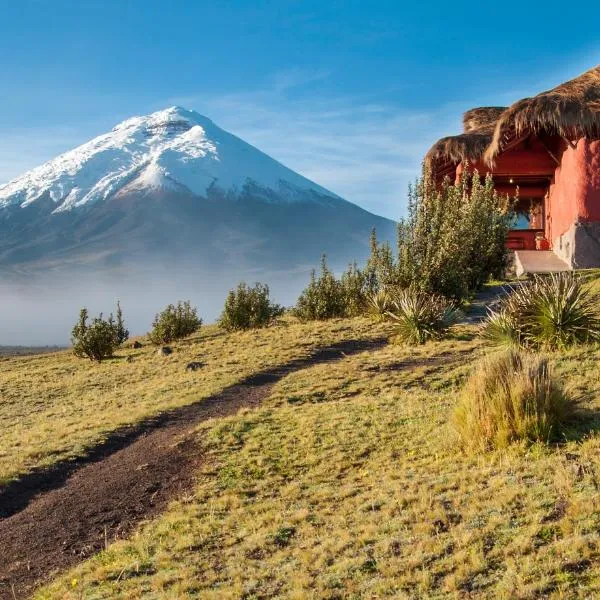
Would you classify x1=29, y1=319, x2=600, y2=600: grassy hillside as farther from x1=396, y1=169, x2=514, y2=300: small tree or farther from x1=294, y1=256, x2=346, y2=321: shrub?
x1=294, y1=256, x2=346, y2=321: shrub

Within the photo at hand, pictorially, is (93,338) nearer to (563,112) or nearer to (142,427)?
(142,427)

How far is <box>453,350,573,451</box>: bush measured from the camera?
8023mm

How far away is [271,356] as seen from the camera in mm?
17922

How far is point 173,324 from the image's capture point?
92.5ft

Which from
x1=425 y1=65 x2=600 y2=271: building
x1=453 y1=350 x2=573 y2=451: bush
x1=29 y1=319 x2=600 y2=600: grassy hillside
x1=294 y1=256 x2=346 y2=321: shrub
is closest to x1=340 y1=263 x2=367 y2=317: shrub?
x1=294 y1=256 x2=346 y2=321: shrub

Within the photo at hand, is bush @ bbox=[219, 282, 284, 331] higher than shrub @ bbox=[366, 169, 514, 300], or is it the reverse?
shrub @ bbox=[366, 169, 514, 300]

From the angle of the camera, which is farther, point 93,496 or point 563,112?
point 563,112

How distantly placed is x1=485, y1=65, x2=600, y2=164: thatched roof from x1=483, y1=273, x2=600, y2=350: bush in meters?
9.61

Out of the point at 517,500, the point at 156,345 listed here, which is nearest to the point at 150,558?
the point at 517,500

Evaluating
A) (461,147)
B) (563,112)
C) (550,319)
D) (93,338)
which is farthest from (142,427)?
(461,147)

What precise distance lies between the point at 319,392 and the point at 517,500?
7.09m

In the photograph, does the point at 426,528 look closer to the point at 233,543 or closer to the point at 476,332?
the point at 233,543

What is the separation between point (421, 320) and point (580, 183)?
9274 mm

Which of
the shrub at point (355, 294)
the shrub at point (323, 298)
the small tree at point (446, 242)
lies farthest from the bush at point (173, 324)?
the small tree at point (446, 242)
